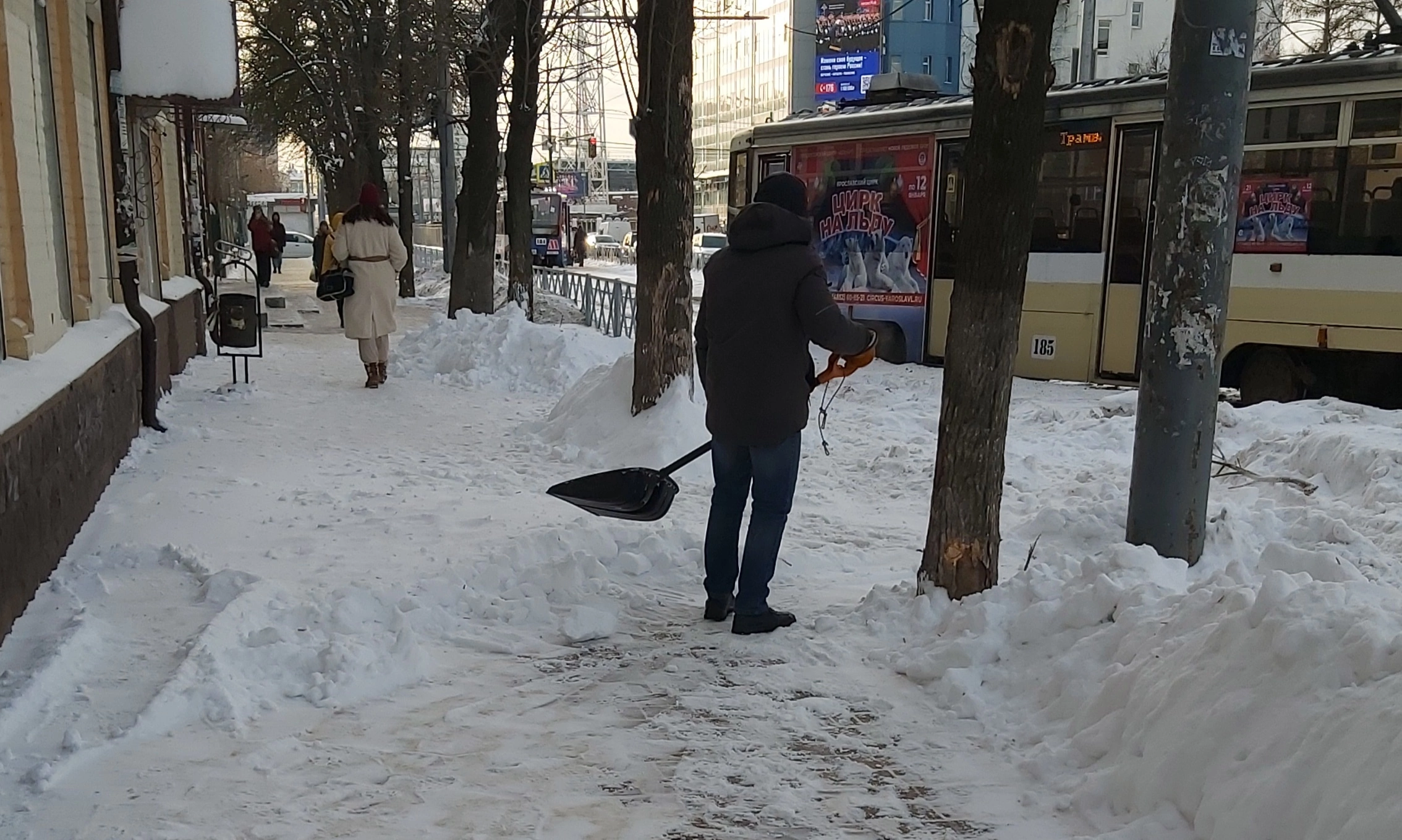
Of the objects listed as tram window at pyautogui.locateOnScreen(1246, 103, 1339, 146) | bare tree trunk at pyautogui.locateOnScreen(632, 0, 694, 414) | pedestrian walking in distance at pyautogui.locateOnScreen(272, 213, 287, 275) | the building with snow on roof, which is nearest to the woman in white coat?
the building with snow on roof

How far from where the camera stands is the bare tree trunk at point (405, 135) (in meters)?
21.5

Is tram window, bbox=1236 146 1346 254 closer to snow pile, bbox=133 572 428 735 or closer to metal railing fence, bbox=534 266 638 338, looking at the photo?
metal railing fence, bbox=534 266 638 338

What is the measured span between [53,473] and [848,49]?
51.4 meters

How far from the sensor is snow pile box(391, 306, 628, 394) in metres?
11.9

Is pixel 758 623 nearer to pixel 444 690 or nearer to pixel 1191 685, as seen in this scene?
pixel 444 690

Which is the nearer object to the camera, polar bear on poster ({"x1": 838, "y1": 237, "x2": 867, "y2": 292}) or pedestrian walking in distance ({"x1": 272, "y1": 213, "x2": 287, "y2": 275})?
polar bear on poster ({"x1": 838, "y1": 237, "x2": 867, "y2": 292})

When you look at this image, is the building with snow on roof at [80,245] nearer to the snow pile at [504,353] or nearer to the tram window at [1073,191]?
the snow pile at [504,353]

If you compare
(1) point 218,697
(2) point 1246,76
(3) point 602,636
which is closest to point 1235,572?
(2) point 1246,76

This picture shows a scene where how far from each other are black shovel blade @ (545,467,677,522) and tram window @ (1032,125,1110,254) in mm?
7667

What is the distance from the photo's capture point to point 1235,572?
4.36m

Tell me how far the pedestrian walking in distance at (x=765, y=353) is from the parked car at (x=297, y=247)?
46.4 m

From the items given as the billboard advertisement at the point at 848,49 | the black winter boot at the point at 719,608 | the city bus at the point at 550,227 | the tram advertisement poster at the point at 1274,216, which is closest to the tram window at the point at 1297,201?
the tram advertisement poster at the point at 1274,216

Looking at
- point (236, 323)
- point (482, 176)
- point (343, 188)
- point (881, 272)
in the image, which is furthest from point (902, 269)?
point (343, 188)

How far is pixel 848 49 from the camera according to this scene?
52.8 m
